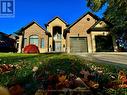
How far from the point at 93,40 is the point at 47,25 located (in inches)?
537

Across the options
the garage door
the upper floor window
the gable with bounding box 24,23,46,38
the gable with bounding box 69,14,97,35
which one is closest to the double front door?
the upper floor window

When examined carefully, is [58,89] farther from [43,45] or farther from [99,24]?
[43,45]

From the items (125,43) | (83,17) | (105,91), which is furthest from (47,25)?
(105,91)

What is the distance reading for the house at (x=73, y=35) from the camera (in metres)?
49.1

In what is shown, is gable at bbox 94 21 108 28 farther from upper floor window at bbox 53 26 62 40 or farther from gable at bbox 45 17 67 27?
upper floor window at bbox 53 26 62 40

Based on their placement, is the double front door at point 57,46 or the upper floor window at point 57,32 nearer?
the double front door at point 57,46

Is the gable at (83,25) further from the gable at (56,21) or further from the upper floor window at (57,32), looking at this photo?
the upper floor window at (57,32)

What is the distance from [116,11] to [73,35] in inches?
434

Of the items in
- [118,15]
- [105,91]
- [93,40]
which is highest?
[118,15]

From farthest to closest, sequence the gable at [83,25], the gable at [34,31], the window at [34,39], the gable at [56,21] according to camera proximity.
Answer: the gable at [56,21], the window at [34,39], the gable at [34,31], the gable at [83,25]

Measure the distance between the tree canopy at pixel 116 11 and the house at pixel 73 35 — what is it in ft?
11.6

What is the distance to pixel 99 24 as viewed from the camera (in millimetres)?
49781

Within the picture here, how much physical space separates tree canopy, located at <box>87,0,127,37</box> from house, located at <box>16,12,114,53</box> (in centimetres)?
353

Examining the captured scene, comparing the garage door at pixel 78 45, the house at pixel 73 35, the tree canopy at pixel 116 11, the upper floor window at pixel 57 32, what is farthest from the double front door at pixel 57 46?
the tree canopy at pixel 116 11
